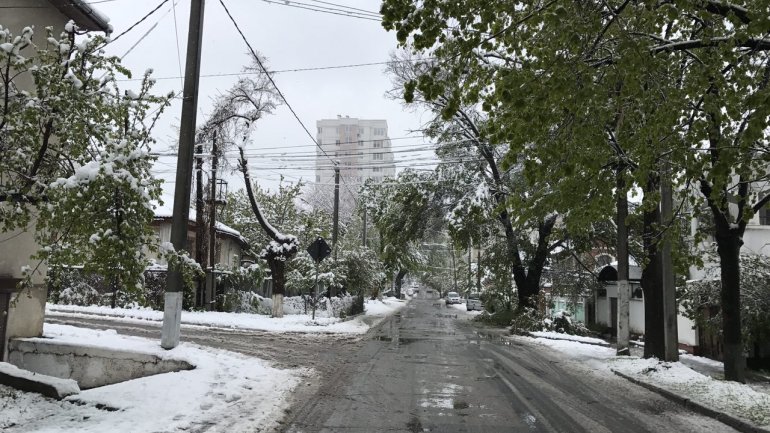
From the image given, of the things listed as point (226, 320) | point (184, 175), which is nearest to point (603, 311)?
point (226, 320)

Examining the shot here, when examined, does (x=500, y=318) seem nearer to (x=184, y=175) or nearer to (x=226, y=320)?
(x=226, y=320)

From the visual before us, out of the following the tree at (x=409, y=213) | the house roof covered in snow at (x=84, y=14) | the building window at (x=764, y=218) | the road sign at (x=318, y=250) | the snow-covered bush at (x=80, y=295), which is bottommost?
the snow-covered bush at (x=80, y=295)

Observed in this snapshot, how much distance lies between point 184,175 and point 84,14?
4.15m

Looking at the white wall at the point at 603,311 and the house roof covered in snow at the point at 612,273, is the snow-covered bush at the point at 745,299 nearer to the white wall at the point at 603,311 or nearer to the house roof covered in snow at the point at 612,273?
the house roof covered in snow at the point at 612,273

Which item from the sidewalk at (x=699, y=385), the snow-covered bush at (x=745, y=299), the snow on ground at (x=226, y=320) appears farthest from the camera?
the snow on ground at (x=226, y=320)

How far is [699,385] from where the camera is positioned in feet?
32.5

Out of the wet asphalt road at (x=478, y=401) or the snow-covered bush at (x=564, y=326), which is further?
the snow-covered bush at (x=564, y=326)

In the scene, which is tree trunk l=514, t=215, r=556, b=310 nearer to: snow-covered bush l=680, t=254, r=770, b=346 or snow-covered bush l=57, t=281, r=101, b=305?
snow-covered bush l=680, t=254, r=770, b=346

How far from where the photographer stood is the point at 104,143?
24.9 feet

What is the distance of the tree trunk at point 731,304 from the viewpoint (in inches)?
420

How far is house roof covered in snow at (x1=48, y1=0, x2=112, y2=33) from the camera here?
11289mm

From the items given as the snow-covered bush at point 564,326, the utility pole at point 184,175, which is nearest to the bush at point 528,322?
the snow-covered bush at point 564,326

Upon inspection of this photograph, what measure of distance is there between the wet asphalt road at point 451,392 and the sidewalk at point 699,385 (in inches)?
9.8

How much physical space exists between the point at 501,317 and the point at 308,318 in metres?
11.4
